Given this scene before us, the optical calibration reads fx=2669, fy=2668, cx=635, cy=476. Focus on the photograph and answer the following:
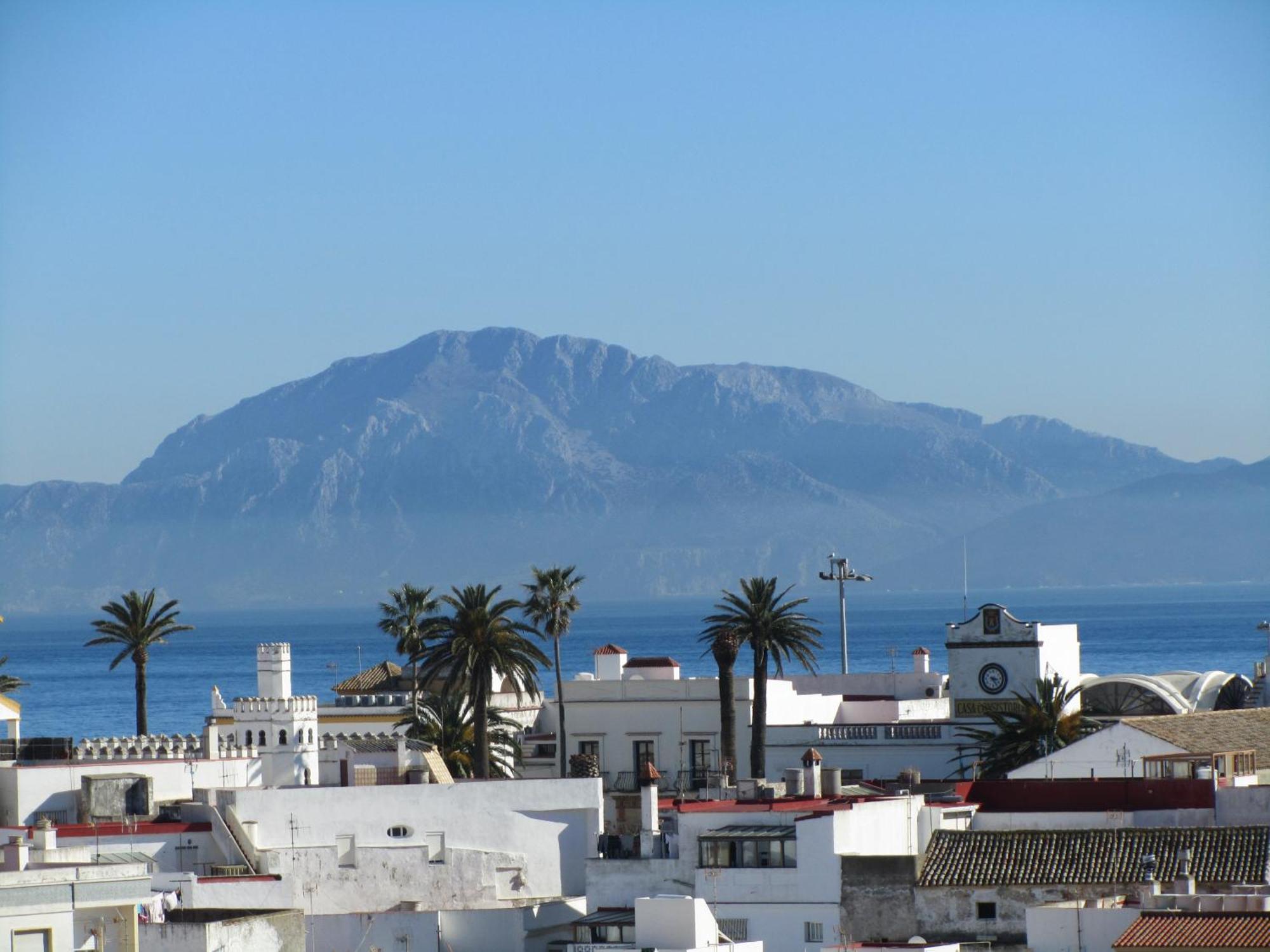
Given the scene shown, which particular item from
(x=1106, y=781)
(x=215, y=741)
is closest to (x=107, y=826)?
(x=215, y=741)

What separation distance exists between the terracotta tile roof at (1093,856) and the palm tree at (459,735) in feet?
97.0

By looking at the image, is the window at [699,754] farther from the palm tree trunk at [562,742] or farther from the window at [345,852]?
the window at [345,852]

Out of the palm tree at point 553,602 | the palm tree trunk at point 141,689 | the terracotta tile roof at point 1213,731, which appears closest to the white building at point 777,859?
the terracotta tile roof at point 1213,731

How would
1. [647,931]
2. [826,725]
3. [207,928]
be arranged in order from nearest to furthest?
[207,928] → [647,931] → [826,725]

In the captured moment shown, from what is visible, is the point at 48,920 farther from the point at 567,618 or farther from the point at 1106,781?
the point at 567,618

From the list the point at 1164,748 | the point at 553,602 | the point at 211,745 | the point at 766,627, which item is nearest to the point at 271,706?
the point at 211,745

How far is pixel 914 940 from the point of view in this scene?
4569cm

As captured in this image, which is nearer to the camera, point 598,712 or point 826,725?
point 826,725

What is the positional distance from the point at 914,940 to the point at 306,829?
18.5m

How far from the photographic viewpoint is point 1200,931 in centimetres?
3631

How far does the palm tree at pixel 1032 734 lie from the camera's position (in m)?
69.0

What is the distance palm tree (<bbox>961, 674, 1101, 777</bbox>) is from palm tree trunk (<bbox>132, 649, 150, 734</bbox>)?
1139 inches

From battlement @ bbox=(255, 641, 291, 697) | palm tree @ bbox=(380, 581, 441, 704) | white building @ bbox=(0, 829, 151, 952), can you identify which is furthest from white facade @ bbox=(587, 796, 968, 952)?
palm tree @ bbox=(380, 581, 441, 704)

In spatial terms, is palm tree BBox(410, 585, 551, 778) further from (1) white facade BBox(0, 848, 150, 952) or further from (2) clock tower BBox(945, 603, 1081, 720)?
(1) white facade BBox(0, 848, 150, 952)
